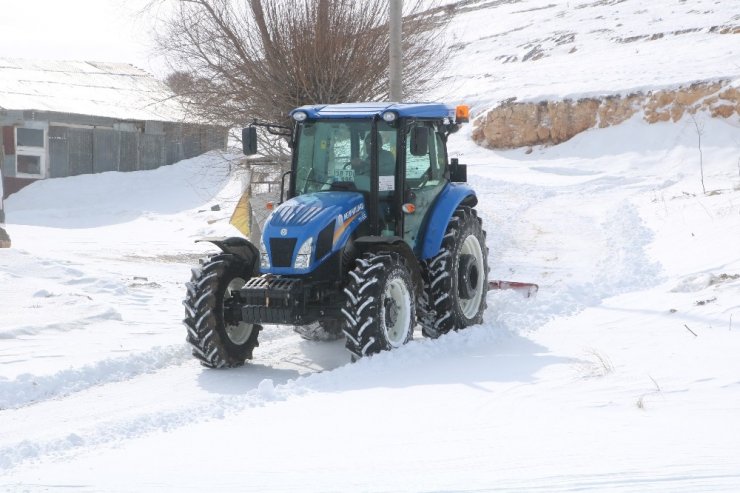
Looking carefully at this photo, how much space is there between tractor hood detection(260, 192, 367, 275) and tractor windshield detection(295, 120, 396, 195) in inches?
20.4

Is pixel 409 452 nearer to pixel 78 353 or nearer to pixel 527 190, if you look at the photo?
pixel 78 353

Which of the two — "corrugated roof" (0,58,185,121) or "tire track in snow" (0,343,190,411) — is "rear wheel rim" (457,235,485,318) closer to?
"tire track in snow" (0,343,190,411)

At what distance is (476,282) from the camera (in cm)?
1041

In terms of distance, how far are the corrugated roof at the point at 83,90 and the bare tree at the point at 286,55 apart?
1193 cm

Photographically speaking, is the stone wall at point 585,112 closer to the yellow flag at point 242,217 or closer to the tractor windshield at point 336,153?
the yellow flag at point 242,217

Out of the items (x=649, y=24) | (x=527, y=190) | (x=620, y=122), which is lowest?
(x=527, y=190)

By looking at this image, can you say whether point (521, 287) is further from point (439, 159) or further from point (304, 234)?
point (304, 234)

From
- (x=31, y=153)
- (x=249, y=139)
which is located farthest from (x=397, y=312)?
(x=31, y=153)

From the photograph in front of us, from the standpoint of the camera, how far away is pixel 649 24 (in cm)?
3928

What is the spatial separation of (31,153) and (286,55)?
16700 mm

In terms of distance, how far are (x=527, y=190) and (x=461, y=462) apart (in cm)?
1786

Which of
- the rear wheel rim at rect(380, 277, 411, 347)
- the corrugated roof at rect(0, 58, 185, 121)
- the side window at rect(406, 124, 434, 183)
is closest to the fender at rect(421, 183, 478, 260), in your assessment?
the side window at rect(406, 124, 434, 183)

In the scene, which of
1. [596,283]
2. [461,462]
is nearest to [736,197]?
[596,283]

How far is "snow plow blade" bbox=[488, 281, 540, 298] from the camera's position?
11.7 m
